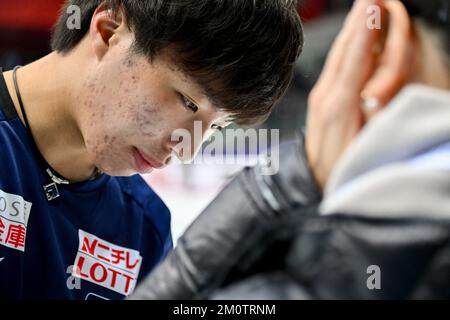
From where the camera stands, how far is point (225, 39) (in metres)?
0.76

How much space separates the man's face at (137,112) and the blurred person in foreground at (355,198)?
42 cm

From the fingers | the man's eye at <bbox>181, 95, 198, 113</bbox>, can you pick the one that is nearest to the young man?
the man's eye at <bbox>181, 95, 198, 113</bbox>

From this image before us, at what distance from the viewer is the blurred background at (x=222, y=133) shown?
73 centimetres

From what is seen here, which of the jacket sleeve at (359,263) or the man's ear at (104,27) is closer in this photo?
the jacket sleeve at (359,263)

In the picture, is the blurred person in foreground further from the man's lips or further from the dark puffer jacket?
the man's lips

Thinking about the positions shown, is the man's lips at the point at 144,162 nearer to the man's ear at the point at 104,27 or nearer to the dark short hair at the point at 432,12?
the man's ear at the point at 104,27

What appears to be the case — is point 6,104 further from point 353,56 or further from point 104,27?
point 353,56

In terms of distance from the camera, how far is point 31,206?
2.92 ft

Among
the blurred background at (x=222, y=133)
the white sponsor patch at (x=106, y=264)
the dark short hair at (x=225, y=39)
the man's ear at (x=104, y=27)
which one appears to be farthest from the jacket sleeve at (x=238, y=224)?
the white sponsor patch at (x=106, y=264)

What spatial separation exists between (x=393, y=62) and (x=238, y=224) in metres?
0.15

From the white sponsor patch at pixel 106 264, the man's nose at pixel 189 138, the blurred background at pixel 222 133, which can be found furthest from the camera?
the white sponsor patch at pixel 106 264

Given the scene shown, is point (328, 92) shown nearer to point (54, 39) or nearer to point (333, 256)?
point (333, 256)

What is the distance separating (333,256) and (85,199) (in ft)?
2.31

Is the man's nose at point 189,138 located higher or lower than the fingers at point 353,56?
lower
